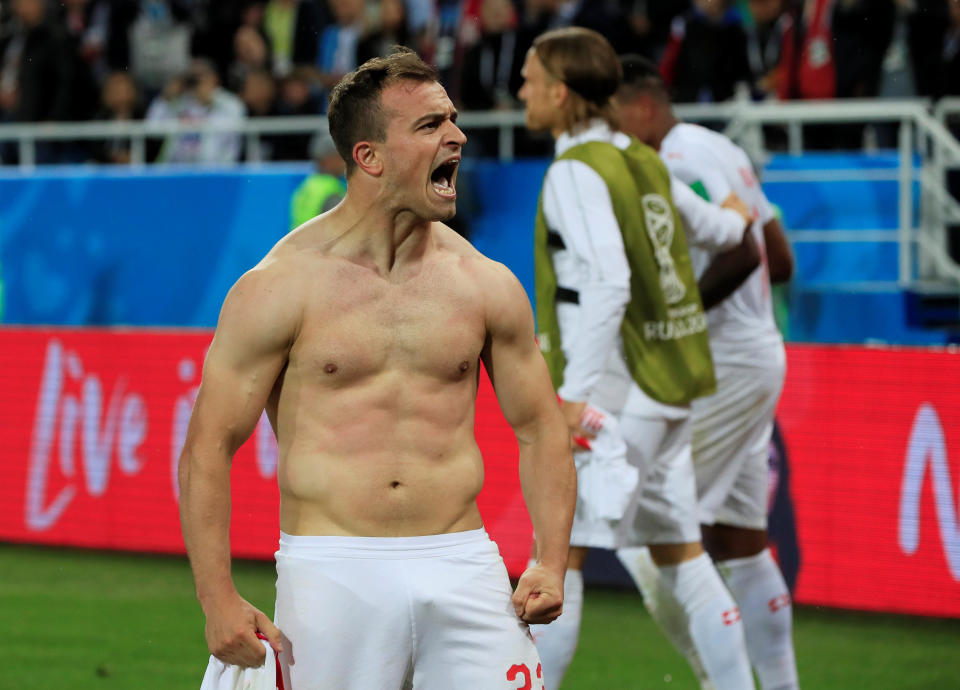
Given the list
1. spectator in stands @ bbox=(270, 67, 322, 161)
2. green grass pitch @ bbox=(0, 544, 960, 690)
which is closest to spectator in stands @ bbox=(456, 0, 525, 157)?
spectator in stands @ bbox=(270, 67, 322, 161)

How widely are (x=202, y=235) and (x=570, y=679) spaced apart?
7407mm

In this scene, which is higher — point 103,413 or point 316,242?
point 316,242

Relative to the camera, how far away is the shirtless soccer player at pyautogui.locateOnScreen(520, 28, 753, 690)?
491cm

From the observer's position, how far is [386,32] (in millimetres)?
12508

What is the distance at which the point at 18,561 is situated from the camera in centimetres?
906

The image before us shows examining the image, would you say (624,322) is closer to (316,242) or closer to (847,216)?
(316,242)

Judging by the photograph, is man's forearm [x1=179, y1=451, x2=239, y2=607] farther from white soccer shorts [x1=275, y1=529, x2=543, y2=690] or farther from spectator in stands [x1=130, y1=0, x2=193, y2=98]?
spectator in stands [x1=130, y1=0, x2=193, y2=98]

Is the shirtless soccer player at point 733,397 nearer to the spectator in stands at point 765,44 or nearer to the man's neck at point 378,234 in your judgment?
the man's neck at point 378,234

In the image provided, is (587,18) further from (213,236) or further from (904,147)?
(213,236)

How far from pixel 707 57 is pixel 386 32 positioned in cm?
270

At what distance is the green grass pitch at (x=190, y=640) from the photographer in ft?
21.2

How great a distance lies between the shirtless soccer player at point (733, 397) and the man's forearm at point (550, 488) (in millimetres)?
2022

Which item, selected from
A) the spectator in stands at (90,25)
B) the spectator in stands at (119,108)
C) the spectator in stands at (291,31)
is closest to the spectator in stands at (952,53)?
the spectator in stands at (291,31)

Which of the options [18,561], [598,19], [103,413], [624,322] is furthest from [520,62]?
[624,322]
